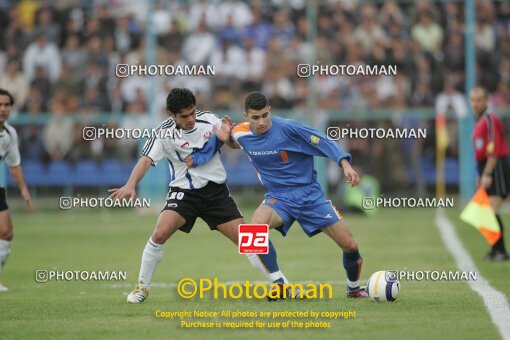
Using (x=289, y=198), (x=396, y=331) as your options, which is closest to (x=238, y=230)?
(x=289, y=198)

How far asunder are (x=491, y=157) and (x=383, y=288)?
4726mm

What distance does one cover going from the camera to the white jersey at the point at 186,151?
951 centimetres

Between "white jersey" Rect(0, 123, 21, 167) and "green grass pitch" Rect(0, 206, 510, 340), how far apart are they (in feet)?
4.95

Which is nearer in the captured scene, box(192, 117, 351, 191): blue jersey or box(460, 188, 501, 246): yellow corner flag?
box(192, 117, 351, 191): blue jersey

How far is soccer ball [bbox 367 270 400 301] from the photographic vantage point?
30.0 feet

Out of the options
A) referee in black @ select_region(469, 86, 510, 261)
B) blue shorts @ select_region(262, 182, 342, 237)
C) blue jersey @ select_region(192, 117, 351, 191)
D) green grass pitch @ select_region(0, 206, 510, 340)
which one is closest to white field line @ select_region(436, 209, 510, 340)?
green grass pitch @ select_region(0, 206, 510, 340)

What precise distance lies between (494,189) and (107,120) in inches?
413

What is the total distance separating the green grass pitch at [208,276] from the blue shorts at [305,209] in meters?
0.77

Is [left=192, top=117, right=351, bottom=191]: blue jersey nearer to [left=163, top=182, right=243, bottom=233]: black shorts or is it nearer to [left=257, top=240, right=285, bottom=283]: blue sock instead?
[left=163, top=182, right=243, bottom=233]: black shorts

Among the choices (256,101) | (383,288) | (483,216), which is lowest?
(383,288)

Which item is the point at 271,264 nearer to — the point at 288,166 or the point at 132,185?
the point at 288,166

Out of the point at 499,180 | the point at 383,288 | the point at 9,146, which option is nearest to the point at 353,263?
the point at 383,288

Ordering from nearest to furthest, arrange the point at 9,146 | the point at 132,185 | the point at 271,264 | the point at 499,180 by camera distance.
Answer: the point at 132,185 → the point at 271,264 → the point at 9,146 → the point at 499,180

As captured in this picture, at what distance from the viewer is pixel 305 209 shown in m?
9.44
